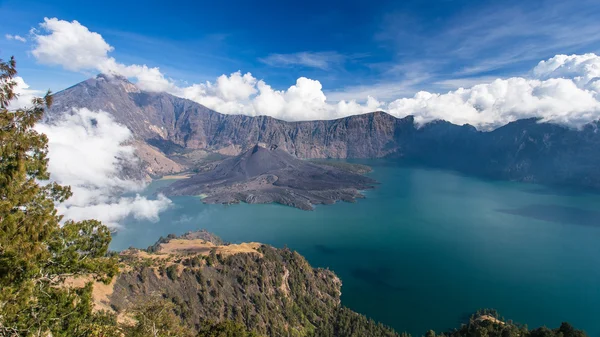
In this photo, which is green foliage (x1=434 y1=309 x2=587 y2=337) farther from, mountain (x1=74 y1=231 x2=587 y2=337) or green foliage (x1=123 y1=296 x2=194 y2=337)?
green foliage (x1=123 y1=296 x2=194 y2=337)

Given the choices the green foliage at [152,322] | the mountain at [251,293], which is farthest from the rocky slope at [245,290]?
the green foliage at [152,322]

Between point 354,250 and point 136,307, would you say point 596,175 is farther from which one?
point 136,307

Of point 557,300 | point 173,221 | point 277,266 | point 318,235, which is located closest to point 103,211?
point 173,221

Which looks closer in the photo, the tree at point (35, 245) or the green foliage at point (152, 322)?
the tree at point (35, 245)

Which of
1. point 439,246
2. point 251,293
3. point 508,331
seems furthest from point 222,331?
point 439,246

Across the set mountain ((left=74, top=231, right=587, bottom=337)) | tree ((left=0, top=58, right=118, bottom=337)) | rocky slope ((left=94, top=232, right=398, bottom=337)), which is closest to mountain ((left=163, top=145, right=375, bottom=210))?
rocky slope ((left=94, top=232, right=398, bottom=337))

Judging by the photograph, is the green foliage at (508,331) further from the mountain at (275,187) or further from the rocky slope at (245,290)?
the mountain at (275,187)
